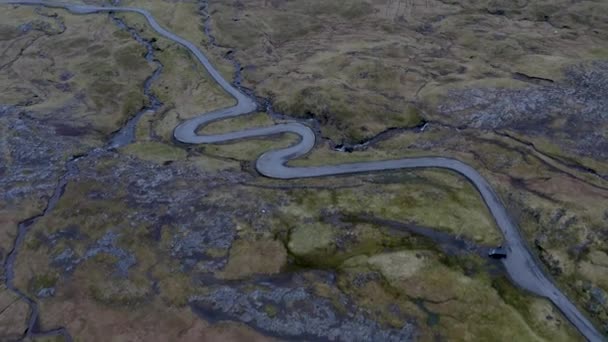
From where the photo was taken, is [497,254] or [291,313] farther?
[497,254]

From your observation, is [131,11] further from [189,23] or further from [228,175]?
[228,175]

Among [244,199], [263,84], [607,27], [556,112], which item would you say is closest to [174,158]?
[244,199]

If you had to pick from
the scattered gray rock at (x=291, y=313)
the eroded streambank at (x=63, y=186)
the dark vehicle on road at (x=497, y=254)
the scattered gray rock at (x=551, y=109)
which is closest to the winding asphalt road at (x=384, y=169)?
the dark vehicle on road at (x=497, y=254)

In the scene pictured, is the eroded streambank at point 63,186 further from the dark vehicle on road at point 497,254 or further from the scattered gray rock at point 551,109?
the scattered gray rock at point 551,109

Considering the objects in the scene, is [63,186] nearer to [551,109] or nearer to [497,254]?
[497,254]

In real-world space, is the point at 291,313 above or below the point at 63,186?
below

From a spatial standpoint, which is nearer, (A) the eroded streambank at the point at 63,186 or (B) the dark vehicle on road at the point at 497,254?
(A) the eroded streambank at the point at 63,186

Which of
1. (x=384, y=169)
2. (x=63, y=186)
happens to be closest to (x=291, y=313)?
(x=384, y=169)

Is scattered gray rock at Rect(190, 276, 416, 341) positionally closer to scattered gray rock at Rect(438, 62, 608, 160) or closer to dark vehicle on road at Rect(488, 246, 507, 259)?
dark vehicle on road at Rect(488, 246, 507, 259)
